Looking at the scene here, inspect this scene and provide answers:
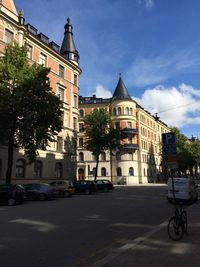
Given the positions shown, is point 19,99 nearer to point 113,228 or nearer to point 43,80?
point 43,80

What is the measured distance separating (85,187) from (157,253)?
1060 inches

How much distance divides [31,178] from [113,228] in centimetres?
2726

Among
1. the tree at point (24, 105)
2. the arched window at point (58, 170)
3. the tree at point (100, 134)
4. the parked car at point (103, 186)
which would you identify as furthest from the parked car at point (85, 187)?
the tree at point (100, 134)

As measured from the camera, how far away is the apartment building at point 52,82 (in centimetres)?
3541

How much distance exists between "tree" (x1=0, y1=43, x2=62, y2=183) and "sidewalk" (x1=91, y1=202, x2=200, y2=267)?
63.2 feet

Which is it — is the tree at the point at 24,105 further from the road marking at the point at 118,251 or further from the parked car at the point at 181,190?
the road marking at the point at 118,251

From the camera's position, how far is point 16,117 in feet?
88.2

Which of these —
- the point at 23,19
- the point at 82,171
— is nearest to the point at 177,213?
the point at 23,19

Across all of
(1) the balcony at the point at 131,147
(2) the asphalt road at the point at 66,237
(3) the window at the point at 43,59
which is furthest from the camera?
(1) the balcony at the point at 131,147

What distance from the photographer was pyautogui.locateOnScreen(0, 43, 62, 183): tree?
26.3 meters

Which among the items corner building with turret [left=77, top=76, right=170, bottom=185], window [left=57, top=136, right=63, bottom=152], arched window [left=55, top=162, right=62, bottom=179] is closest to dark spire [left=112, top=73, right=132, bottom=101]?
corner building with turret [left=77, top=76, right=170, bottom=185]

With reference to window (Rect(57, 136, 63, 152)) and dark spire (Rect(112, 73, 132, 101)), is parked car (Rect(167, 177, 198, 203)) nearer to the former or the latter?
window (Rect(57, 136, 63, 152))

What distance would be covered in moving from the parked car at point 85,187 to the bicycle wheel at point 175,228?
2520 centimetres

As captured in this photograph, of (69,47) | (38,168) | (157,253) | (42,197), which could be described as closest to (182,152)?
(69,47)
